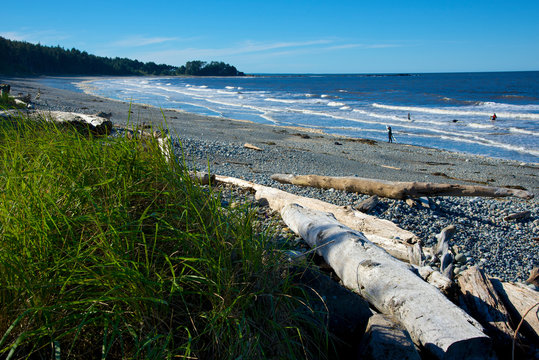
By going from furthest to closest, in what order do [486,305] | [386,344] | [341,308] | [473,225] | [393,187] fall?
[393,187], [473,225], [486,305], [341,308], [386,344]

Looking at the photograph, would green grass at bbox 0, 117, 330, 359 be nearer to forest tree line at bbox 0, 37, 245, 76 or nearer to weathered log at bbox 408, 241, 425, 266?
weathered log at bbox 408, 241, 425, 266

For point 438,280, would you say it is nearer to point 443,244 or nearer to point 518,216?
point 443,244

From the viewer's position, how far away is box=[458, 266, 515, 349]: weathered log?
245 cm

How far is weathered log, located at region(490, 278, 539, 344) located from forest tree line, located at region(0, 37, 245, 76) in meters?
75.1

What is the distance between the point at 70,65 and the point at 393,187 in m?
115

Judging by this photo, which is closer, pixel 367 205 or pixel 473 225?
pixel 473 225

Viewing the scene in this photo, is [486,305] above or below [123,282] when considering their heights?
below

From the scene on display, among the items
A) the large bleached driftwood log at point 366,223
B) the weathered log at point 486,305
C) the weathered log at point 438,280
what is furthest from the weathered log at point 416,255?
the weathered log at point 486,305

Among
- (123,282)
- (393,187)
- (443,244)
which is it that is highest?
(123,282)

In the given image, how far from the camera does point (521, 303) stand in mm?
2699

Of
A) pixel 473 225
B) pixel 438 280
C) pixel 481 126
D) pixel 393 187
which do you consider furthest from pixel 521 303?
pixel 481 126

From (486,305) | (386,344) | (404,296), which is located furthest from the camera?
(486,305)

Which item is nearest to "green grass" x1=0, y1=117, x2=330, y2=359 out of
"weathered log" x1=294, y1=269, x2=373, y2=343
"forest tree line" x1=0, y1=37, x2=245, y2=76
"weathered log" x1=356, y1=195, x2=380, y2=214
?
"weathered log" x1=294, y1=269, x2=373, y2=343

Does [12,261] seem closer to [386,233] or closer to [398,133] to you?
[386,233]
